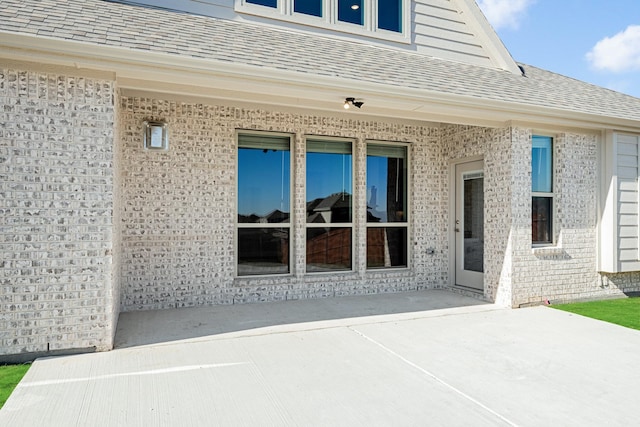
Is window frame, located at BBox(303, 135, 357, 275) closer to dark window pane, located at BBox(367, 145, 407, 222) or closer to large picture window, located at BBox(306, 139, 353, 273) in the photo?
large picture window, located at BBox(306, 139, 353, 273)

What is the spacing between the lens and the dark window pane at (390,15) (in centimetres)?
679

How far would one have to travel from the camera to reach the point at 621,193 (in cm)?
689

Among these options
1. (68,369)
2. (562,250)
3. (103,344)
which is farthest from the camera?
(562,250)

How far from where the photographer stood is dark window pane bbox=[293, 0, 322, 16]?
247 inches

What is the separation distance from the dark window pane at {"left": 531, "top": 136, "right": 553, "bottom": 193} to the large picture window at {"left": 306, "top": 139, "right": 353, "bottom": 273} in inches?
113

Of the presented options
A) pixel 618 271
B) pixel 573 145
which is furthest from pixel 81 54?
pixel 618 271

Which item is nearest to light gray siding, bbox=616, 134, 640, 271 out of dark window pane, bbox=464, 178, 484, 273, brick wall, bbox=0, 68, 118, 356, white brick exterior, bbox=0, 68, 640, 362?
white brick exterior, bbox=0, 68, 640, 362

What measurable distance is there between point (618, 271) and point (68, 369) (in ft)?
25.3

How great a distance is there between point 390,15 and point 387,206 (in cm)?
314

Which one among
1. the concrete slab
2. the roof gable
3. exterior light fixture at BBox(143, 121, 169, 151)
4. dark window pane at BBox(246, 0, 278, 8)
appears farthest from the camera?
the roof gable

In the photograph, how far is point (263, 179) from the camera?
6.61m

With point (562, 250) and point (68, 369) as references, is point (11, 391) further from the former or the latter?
point (562, 250)

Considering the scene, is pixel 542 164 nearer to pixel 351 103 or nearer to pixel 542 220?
pixel 542 220

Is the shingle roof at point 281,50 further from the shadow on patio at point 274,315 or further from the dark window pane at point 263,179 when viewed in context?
the shadow on patio at point 274,315
